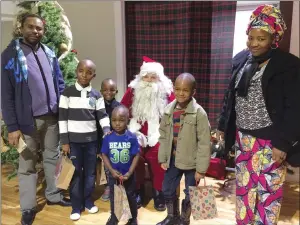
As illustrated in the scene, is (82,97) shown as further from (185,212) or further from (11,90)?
(185,212)

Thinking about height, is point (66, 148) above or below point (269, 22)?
below

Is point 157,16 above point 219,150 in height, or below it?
above

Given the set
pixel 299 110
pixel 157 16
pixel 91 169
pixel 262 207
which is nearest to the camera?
pixel 299 110

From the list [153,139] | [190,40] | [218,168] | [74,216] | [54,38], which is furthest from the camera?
[190,40]

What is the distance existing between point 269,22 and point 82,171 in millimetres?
1651

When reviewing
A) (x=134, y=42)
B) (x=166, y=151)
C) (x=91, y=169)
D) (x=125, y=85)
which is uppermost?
(x=134, y=42)

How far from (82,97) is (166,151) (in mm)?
716

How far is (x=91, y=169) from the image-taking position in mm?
2240

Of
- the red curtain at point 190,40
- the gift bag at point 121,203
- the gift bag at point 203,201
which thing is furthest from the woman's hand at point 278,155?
the red curtain at point 190,40

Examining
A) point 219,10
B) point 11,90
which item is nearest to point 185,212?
point 11,90

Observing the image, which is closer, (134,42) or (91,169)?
(91,169)

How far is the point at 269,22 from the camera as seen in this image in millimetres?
1446

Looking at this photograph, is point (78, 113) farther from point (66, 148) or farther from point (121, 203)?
point (121, 203)

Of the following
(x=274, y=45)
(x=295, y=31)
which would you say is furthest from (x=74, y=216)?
(x=295, y=31)
